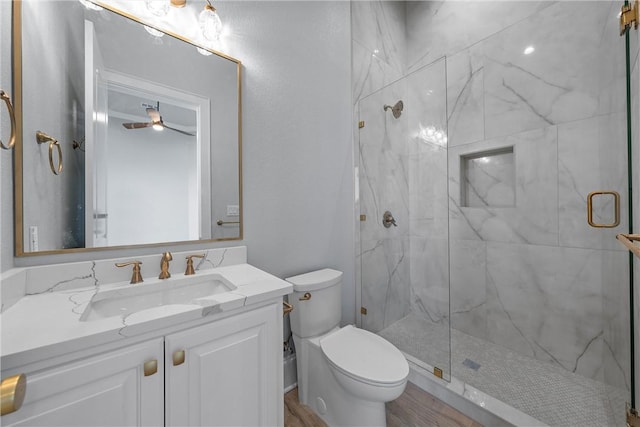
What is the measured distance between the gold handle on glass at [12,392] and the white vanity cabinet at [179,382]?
0.07 meters

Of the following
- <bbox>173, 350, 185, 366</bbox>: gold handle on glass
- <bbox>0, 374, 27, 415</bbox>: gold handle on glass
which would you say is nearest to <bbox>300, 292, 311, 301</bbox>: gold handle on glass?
<bbox>173, 350, 185, 366</bbox>: gold handle on glass

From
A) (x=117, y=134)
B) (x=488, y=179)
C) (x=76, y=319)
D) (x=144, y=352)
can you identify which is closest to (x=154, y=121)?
(x=117, y=134)

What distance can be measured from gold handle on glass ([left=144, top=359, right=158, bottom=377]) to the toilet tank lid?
0.77 m

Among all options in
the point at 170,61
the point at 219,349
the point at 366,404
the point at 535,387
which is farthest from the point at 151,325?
the point at 535,387

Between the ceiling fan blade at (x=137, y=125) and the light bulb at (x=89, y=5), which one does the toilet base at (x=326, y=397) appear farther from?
the light bulb at (x=89, y=5)

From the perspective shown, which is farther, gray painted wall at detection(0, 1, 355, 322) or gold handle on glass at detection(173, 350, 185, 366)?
gray painted wall at detection(0, 1, 355, 322)

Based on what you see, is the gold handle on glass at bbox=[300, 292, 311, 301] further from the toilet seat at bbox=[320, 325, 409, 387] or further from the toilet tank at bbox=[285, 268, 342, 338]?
the toilet seat at bbox=[320, 325, 409, 387]

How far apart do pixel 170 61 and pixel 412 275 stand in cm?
220

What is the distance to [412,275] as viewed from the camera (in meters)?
2.19

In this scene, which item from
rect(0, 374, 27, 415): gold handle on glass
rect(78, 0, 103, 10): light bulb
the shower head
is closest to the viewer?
rect(0, 374, 27, 415): gold handle on glass

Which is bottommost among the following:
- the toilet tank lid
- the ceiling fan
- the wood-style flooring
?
the wood-style flooring

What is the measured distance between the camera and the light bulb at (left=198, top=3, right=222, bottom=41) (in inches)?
47.9

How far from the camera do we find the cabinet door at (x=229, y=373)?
0.75 meters

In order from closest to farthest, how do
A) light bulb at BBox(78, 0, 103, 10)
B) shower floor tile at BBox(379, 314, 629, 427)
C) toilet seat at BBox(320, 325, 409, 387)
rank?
light bulb at BBox(78, 0, 103, 10), toilet seat at BBox(320, 325, 409, 387), shower floor tile at BBox(379, 314, 629, 427)
